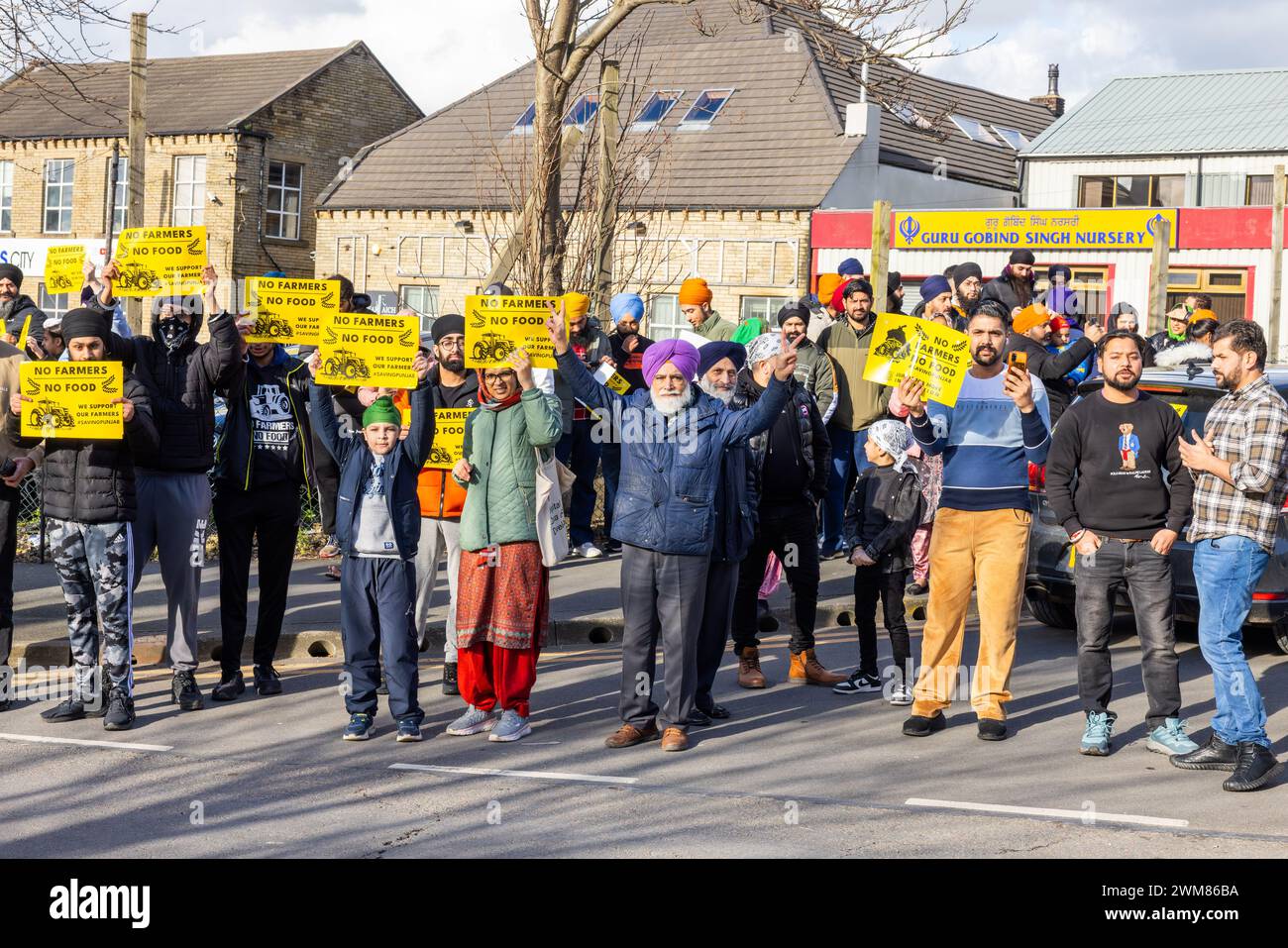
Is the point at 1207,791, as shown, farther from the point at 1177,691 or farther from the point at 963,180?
the point at 963,180

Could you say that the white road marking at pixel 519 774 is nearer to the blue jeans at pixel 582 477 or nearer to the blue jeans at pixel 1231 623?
the blue jeans at pixel 1231 623

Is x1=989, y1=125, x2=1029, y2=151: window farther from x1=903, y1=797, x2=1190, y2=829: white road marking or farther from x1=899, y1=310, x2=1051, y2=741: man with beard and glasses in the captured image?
x1=903, y1=797, x2=1190, y2=829: white road marking

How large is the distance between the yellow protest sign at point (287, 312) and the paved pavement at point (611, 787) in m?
1.99

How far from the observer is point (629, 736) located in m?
7.42

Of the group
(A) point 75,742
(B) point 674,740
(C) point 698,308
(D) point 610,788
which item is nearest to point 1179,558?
(C) point 698,308

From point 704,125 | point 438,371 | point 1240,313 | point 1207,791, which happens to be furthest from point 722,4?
point 1207,791

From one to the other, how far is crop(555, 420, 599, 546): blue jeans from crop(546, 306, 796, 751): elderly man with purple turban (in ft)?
16.9

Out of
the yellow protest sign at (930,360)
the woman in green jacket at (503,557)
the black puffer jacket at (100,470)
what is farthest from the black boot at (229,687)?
the yellow protest sign at (930,360)

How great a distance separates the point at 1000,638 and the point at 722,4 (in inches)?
1339

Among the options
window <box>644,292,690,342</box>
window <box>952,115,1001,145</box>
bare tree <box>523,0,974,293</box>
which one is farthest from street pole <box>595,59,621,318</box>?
window <box>952,115,1001,145</box>

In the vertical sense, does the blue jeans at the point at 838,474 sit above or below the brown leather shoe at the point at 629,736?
above

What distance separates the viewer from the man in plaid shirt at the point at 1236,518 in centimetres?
675

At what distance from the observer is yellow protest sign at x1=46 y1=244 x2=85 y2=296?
9047 millimetres

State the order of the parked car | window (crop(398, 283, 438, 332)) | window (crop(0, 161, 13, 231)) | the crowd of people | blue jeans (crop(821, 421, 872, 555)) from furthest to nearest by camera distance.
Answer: window (crop(0, 161, 13, 231)) < window (crop(398, 283, 438, 332)) < blue jeans (crop(821, 421, 872, 555)) < the parked car < the crowd of people
